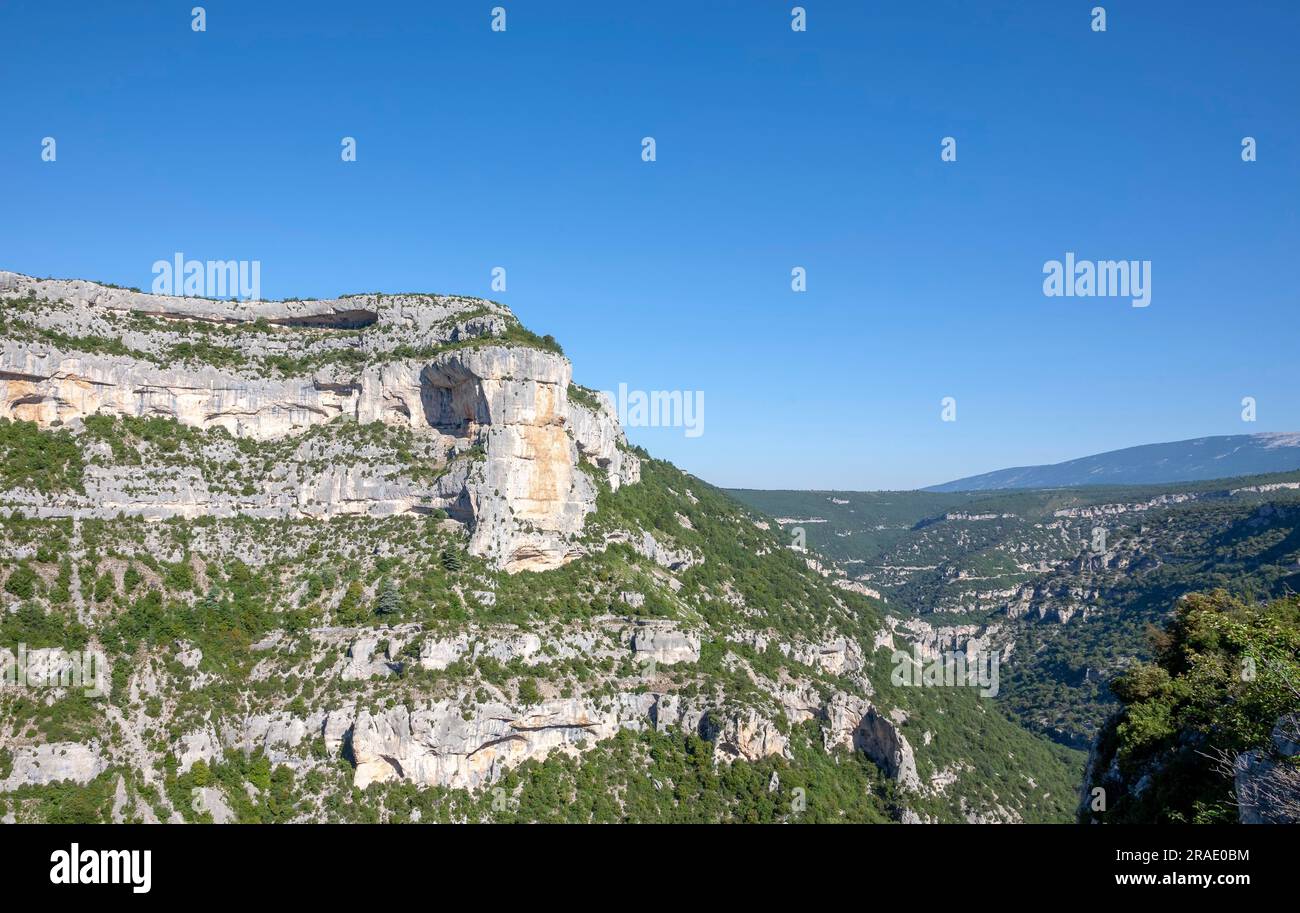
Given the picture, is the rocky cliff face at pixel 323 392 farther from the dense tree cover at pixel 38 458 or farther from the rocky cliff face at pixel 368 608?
the dense tree cover at pixel 38 458

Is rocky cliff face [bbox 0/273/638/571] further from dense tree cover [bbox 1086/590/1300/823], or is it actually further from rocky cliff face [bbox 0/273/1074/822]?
dense tree cover [bbox 1086/590/1300/823]

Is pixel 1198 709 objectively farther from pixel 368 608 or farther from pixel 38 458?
pixel 38 458

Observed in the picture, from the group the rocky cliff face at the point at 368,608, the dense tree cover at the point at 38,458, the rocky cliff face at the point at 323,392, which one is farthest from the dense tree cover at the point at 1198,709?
the dense tree cover at the point at 38,458

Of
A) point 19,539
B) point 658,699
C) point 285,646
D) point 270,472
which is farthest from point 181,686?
point 658,699

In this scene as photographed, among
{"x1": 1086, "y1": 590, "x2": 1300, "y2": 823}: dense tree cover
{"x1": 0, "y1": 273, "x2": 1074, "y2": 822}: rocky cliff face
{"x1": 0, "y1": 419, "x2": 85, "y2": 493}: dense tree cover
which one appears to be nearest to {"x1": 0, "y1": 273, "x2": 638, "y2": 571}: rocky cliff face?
{"x1": 0, "y1": 273, "x2": 1074, "y2": 822}: rocky cliff face

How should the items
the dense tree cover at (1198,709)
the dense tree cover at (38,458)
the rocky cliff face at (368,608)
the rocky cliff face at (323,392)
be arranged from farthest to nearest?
the rocky cliff face at (323,392) < the dense tree cover at (38,458) < the rocky cliff face at (368,608) < the dense tree cover at (1198,709)
